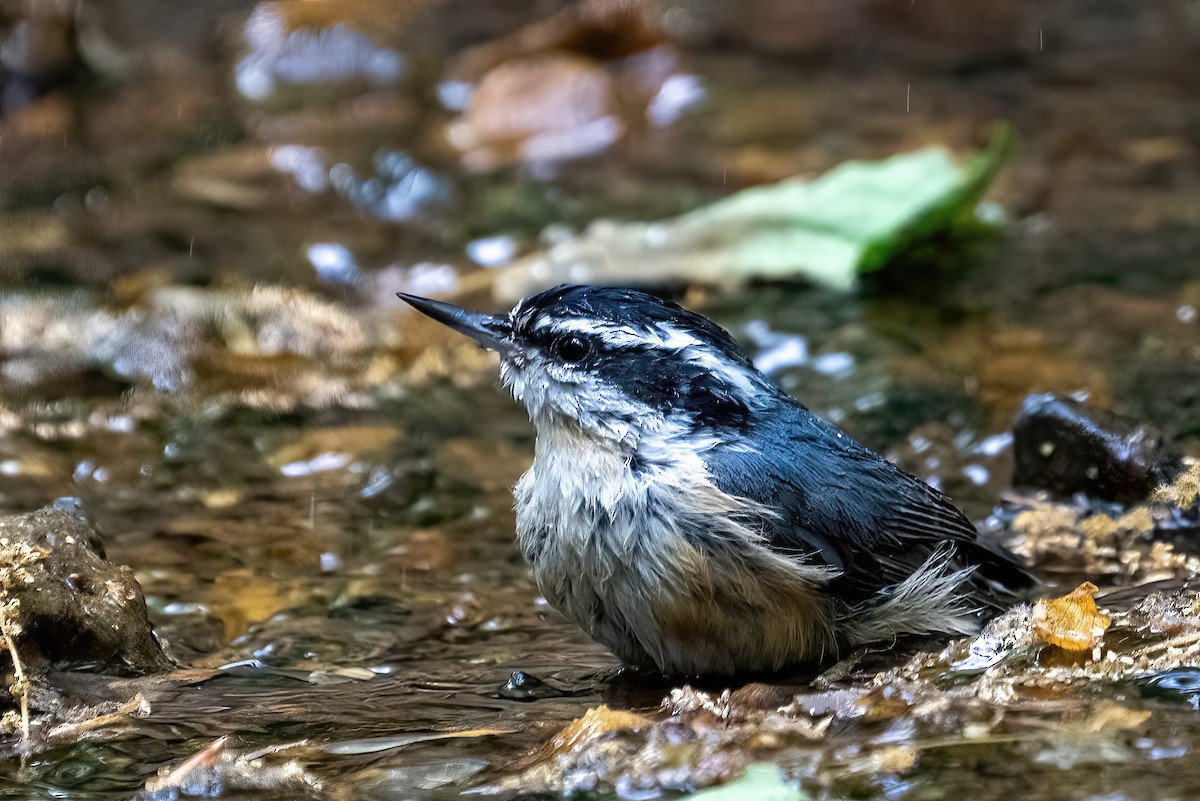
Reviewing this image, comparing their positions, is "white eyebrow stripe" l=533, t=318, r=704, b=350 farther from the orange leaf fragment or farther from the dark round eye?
the orange leaf fragment

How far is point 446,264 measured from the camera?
7727 millimetres

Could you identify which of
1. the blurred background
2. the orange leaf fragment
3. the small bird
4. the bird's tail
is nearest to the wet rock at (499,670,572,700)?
the blurred background

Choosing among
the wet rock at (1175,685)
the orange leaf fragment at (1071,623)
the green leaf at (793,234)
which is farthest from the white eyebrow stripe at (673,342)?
the green leaf at (793,234)

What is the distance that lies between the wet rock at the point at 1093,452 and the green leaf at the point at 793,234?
2.19 m

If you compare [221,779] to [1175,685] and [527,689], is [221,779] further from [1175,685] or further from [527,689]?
[1175,685]

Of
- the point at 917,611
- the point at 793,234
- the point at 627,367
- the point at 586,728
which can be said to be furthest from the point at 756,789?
the point at 793,234

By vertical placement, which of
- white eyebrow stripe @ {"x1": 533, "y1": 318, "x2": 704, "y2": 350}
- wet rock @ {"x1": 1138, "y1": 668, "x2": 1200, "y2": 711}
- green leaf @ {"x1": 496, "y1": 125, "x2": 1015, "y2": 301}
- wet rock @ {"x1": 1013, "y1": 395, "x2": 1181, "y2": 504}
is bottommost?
wet rock @ {"x1": 1013, "y1": 395, "x2": 1181, "y2": 504}

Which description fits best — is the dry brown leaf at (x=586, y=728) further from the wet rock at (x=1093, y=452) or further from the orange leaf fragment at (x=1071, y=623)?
the wet rock at (x=1093, y=452)

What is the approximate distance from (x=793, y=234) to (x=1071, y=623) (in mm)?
4128

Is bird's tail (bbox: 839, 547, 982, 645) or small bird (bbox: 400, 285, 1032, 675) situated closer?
small bird (bbox: 400, 285, 1032, 675)

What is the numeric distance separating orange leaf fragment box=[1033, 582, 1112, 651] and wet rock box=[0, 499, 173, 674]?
239 cm

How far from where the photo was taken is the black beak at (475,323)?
4.56 metres

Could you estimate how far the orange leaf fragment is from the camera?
357 centimetres

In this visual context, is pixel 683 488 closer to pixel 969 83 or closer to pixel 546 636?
pixel 546 636
